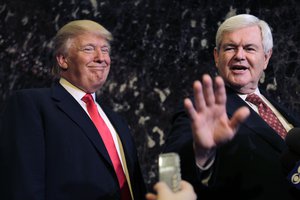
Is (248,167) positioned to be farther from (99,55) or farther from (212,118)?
(99,55)

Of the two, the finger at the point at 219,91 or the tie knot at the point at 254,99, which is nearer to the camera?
the finger at the point at 219,91

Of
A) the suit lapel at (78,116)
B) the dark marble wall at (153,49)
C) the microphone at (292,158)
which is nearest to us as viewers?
the microphone at (292,158)

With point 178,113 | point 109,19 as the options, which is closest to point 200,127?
point 178,113

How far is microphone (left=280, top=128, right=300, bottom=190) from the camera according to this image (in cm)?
93

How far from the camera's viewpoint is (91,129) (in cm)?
136

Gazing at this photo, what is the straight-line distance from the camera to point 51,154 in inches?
50.9

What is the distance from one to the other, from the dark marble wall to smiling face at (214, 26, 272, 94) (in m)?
0.67

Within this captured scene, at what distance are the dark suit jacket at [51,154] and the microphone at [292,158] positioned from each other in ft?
1.66

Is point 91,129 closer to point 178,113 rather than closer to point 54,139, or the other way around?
point 54,139

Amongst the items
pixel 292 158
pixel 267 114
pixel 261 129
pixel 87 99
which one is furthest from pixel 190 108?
pixel 87 99

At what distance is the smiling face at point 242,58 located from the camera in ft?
4.43

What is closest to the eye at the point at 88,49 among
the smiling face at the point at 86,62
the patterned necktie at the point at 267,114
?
the smiling face at the point at 86,62

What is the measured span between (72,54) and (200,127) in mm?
802

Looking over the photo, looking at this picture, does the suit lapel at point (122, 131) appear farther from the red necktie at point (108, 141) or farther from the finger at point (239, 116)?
the finger at point (239, 116)
